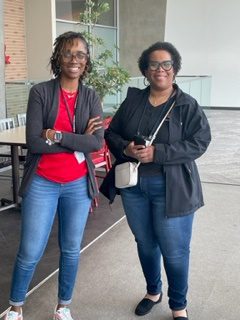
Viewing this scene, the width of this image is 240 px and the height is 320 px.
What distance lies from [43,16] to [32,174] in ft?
22.3

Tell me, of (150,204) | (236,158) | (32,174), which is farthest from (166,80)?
(236,158)

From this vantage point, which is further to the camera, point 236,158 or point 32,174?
point 236,158

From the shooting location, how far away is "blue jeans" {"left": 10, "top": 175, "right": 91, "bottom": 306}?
2.10 metres

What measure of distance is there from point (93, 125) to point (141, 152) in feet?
0.93

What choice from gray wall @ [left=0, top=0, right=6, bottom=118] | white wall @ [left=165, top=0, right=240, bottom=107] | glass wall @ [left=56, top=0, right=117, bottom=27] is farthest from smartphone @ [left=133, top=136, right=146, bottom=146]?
white wall @ [left=165, top=0, right=240, bottom=107]

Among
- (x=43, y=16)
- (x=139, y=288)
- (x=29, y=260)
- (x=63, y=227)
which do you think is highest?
(x=43, y=16)

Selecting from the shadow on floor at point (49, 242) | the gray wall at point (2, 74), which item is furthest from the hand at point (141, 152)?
the gray wall at point (2, 74)

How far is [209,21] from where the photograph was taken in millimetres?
12852

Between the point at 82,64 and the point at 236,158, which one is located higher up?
the point at 82,64

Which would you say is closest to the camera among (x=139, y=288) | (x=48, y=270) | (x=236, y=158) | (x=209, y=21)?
(x=139, y=288)

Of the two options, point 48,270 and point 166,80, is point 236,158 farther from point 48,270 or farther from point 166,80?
point 166,80

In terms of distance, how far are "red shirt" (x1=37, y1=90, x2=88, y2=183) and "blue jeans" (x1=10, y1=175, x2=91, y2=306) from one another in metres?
0.04

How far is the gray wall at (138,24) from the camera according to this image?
12.6 meters

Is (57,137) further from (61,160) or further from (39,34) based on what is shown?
(39,34)
